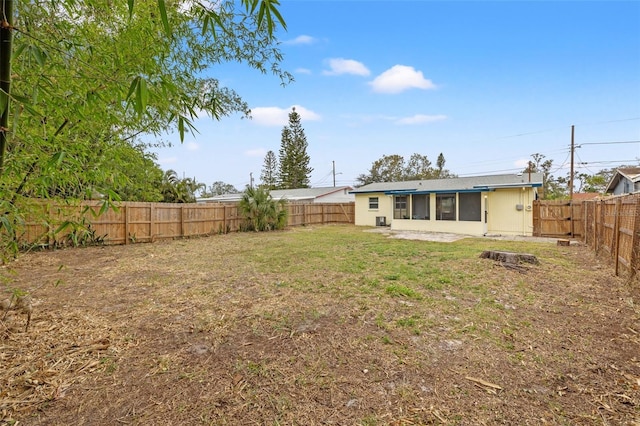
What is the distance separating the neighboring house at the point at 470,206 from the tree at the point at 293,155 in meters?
19.5

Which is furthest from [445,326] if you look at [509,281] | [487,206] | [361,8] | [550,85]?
[550,85]

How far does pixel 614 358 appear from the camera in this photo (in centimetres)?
234

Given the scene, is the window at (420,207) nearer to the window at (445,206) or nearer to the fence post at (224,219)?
the window at (445,206)

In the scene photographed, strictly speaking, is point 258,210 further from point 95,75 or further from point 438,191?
point 95,75

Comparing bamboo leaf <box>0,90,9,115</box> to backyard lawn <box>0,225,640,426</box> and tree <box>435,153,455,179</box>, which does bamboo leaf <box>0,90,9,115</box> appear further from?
tree <box>435,153,455,179</box>

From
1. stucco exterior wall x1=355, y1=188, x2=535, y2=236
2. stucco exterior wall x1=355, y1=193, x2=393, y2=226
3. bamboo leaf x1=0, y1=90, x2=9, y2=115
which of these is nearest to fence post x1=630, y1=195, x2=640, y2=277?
bamboo leaf x1=0, y1=90, x2=9, y2=115

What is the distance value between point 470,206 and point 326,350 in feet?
38.6

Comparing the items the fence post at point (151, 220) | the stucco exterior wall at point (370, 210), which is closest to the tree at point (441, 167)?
the stucco exterior wall at point (370, 210)

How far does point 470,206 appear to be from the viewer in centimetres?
1226

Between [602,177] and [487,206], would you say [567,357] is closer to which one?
[487,206]

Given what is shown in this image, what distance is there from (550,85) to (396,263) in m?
10.9

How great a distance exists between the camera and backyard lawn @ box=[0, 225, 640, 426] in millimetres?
1771

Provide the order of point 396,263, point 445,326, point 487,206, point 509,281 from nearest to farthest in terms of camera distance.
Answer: point 445,326
point 509,281
point 396,263
point 487,206

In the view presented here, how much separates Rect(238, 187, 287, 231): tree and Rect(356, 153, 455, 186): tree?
2390 centimetres
